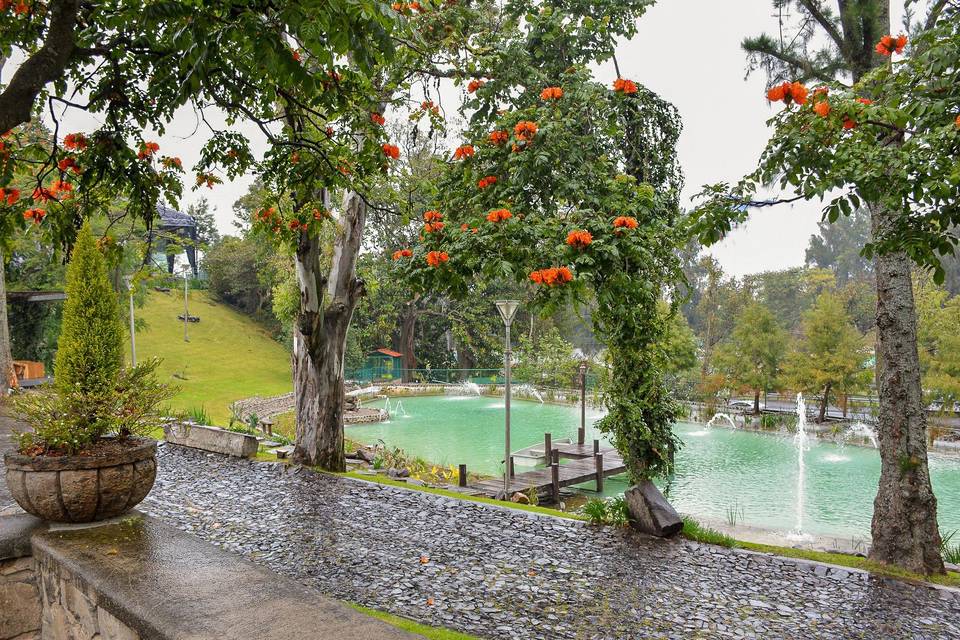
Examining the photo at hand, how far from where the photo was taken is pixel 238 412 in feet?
64.8

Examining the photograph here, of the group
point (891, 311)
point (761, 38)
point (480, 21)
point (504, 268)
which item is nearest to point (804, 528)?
point (891, 311)

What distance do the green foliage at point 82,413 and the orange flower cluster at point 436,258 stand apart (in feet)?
7.33

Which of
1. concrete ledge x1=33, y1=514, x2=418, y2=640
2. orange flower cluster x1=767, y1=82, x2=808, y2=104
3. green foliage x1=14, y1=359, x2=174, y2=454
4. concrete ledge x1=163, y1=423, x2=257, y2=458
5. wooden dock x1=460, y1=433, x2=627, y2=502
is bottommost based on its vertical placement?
wooden dock x1=460, y1=433, x2=627, y2=502

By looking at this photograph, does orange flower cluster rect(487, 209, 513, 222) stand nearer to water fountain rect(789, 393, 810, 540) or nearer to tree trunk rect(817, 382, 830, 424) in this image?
water fountain rect(789, 393, 810, 540)

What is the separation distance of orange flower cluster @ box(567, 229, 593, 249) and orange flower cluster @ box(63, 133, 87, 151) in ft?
11.7

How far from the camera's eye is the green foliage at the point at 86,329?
3611 mm

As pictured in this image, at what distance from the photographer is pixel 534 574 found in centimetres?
473

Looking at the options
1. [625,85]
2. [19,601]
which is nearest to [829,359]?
[625,85]

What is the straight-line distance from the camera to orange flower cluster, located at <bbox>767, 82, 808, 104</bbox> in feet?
12.2

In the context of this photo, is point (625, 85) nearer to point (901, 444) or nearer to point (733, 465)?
point (901, 444)

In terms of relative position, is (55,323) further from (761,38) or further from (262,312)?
(761,38)

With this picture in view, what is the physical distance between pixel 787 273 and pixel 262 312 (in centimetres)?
3533

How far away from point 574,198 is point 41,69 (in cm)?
381

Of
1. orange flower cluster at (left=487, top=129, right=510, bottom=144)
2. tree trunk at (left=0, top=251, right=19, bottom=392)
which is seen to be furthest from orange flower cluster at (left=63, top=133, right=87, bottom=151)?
tree trunk at (left=0, top=251, right=19, bottom=392)
